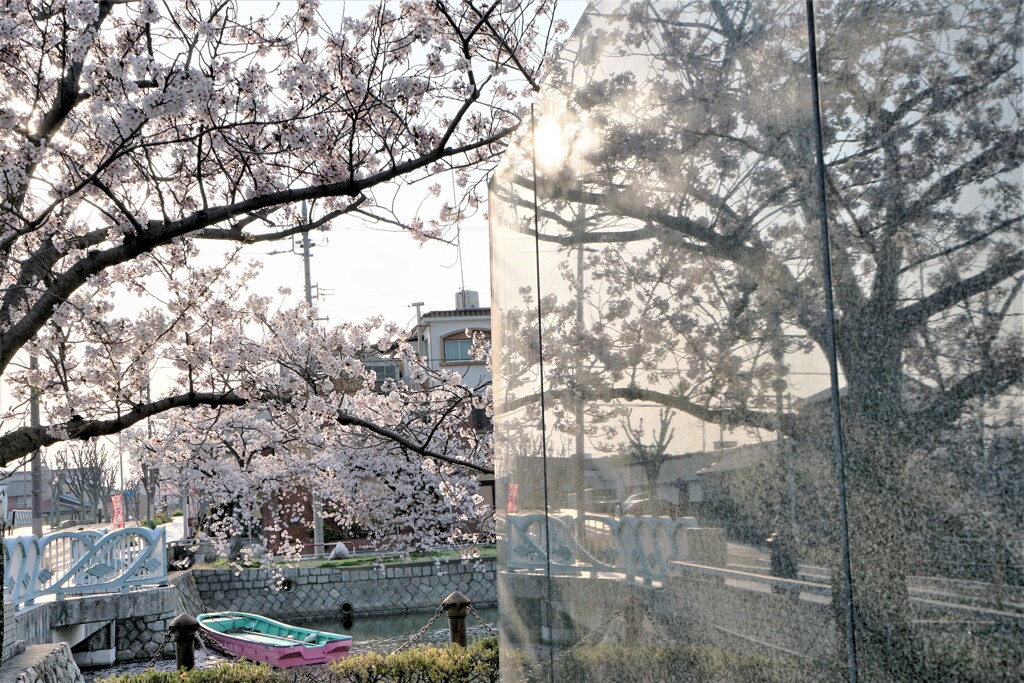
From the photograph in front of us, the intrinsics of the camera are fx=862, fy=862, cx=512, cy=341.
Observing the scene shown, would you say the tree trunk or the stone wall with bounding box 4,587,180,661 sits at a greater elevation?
the tree trunk

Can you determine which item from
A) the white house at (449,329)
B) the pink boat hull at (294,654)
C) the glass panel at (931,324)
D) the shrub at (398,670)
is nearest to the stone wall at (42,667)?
the shrub at (398,670)

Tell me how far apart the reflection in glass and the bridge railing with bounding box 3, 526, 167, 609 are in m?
13.1

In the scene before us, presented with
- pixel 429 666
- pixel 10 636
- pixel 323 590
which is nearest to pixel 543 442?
pixel 429 666

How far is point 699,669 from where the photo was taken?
88.6 inches

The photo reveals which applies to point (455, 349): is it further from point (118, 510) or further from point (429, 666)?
point (429, 666)

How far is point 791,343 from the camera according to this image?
193 cm

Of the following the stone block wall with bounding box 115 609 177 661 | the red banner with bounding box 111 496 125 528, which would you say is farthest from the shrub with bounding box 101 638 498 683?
the red banner with bounding box 111 496 125 528

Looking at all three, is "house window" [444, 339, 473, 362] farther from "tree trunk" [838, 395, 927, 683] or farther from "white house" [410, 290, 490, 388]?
"tree trunk" [838, 395, 927, 683]

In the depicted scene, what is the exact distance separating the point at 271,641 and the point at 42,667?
8.34 metres

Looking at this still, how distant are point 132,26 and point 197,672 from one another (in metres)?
5.72

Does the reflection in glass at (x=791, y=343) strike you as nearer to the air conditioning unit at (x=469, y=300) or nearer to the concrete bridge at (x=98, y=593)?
the concrete bridge at (x=98, y=593)

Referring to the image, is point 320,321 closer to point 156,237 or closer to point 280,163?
point 280,163

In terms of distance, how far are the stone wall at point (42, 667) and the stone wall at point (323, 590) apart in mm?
13909

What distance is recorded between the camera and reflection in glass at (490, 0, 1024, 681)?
156 centimetres
